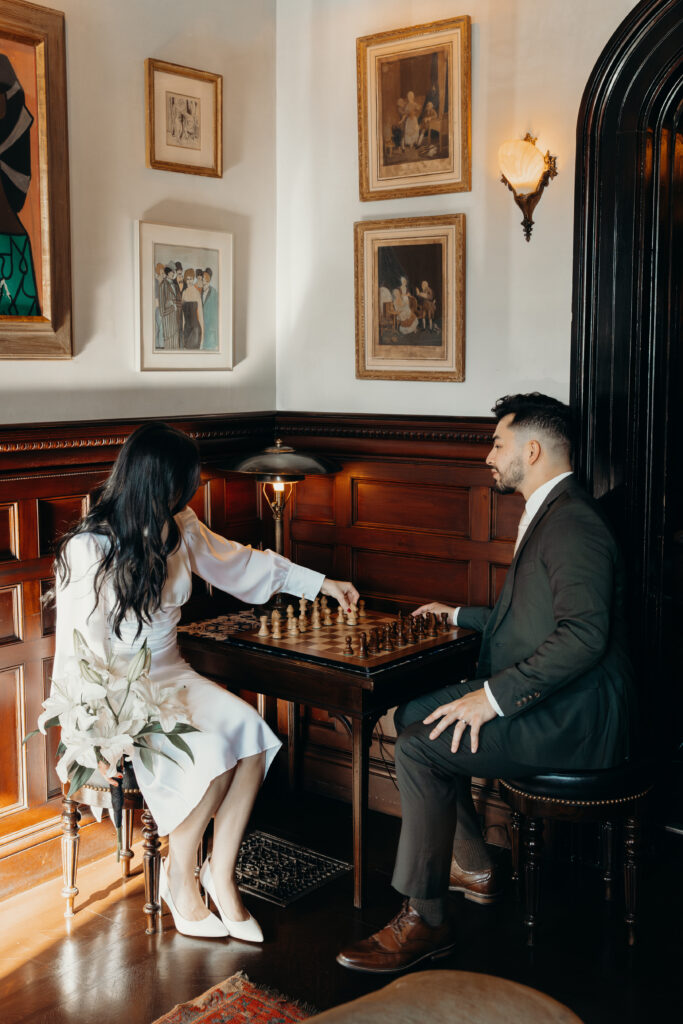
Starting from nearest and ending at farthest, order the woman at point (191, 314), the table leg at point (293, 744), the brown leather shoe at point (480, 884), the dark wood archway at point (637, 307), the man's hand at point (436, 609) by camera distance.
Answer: the dark wood archway at point (637, 307)
the brown leather shoe at point (480, 884)
the man's hand at point (436, 609)
the woman at point (191, 314)
the table leg at point (293, 744)

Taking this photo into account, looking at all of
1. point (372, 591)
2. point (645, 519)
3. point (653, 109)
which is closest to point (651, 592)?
point (645, 519)

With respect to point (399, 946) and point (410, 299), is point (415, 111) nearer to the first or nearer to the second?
point (410, 299)

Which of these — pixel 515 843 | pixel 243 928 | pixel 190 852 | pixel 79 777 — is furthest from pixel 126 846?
pixel 515 843

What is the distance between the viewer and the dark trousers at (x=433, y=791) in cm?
332

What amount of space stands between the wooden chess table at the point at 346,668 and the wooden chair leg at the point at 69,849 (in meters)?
0.69

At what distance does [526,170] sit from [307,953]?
112 inches

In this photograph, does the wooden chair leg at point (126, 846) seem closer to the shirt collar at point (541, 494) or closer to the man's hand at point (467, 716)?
the man's hand at point (467, 716)

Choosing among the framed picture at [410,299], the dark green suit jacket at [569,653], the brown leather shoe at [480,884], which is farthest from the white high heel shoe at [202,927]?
the framed picture at [410,299]

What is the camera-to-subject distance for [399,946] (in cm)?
331

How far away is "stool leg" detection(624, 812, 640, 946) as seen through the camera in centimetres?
345

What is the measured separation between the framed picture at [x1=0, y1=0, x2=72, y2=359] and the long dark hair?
2.00 feet

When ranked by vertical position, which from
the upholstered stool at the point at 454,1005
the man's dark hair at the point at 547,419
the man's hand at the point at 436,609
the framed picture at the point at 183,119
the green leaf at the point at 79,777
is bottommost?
the green leaf at the point at 79,777

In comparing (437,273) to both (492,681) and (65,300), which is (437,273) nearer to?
(65,300)

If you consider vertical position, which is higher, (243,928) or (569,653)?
(569,653)
